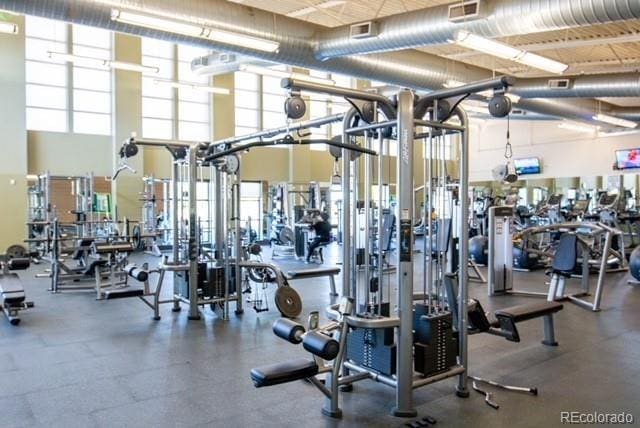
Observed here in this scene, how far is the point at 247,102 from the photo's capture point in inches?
599

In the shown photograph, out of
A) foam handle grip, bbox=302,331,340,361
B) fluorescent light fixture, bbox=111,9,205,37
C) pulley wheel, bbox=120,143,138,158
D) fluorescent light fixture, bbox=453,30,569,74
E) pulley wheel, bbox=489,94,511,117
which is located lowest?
foam handle grip, bbox=302,331,340,361

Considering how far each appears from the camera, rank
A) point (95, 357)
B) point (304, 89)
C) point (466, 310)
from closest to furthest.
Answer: point (304, 89) → point (466, 310) → point (95, 357)

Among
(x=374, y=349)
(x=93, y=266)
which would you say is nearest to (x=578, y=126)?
(x=93, y=266)

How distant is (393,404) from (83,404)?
6.27 ft

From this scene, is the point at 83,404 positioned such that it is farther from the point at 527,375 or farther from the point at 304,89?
the point at 527,375

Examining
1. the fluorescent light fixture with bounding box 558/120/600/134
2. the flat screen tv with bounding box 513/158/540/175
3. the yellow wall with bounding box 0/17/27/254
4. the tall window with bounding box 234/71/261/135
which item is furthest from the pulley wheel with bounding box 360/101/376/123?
the flat screen tv with bounding box 513/158/540/175

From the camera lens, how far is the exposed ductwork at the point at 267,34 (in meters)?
5.18

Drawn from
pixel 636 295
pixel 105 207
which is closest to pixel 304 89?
pixel 636 295

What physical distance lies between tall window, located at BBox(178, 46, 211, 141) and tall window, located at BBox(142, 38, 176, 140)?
0.24 meters

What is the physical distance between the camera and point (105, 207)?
11328 mm

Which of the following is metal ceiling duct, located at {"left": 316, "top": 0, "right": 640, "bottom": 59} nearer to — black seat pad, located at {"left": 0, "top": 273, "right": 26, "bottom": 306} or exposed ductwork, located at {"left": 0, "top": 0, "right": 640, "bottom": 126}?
exposed ductwork, located at {"left": 0, "top": 0, "right": 640, "bottom": 126}

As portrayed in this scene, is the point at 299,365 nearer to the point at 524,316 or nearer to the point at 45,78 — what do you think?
the point at 524,316

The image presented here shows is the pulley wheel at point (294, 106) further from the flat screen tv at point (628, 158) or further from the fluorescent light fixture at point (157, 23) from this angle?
the flat screen tv at point (628, 158)

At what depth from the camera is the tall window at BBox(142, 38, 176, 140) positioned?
1351cm
